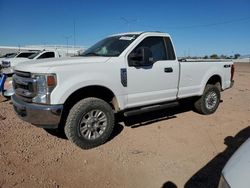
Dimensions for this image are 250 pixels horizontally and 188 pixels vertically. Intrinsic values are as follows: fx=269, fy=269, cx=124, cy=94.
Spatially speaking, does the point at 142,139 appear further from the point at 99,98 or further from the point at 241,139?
the point at 241,139

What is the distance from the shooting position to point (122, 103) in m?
5.30

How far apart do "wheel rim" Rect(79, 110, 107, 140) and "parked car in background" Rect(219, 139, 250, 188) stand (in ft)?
9.90

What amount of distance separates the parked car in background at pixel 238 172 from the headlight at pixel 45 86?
10.0 feet

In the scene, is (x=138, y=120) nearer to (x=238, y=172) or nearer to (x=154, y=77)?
(x=154, y=77)

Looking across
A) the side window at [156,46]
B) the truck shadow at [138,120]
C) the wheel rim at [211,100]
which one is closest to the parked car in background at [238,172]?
the truck shadow at [138,120]

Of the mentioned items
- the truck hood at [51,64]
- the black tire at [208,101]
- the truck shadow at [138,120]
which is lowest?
the truck shadow at [138,120]

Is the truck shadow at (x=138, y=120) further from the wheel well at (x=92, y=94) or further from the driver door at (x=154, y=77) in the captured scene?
the driver door at (x=154, y=77)

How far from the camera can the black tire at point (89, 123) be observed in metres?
4.64

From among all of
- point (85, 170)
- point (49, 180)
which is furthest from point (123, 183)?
point (49, 180)

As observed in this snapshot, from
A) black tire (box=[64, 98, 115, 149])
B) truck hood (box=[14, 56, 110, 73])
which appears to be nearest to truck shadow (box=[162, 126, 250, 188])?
black tire (box=[64, 98, 115, 149])

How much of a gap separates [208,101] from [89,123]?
3.83m

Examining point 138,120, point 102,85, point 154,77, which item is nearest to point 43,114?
point 102,85

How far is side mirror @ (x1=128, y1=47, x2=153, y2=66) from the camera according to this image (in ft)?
17.1

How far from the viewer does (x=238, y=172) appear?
6.37ft
